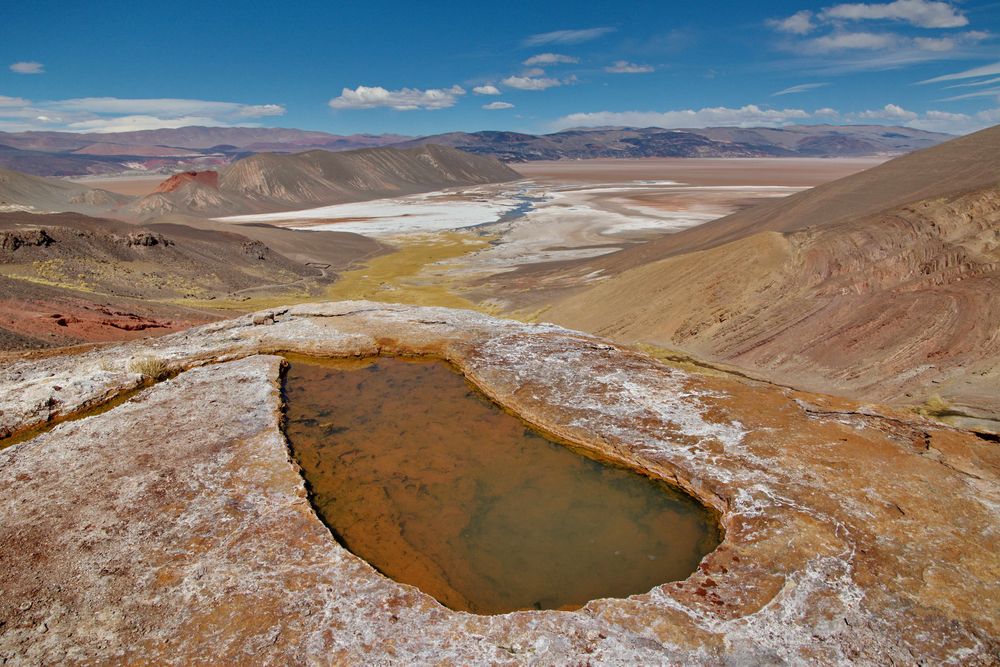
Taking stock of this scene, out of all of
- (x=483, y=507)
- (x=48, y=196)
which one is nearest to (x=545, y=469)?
(x=483, y=507)

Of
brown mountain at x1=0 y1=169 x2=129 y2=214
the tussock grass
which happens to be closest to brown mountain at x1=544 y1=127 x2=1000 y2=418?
the tussock grass

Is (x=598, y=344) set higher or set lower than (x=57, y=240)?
lower

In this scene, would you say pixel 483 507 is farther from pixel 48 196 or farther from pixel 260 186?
pixel 48 196

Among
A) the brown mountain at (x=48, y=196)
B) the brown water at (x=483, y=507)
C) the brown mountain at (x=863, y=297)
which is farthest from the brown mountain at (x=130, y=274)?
the brown mountain at (x=48, y=196)

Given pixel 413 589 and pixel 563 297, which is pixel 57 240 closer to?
pixel 563 297

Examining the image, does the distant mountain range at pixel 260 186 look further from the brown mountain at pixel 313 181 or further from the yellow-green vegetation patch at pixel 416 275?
the yellow-green vegetation patch at pixel 416 275

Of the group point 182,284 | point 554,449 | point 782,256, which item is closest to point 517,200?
point 182,284

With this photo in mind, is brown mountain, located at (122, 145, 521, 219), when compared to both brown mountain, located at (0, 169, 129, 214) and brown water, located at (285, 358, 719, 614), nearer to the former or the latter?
brown mountain, located at (0, 169, 129, 214)
